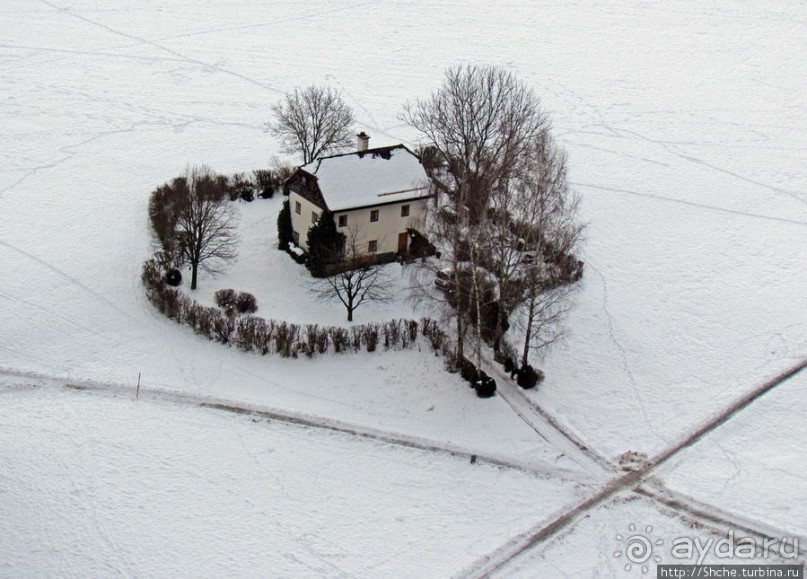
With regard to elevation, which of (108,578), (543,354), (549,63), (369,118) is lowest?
(108,578)

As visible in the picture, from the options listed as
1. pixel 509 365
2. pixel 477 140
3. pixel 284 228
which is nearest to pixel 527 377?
pixel 509 365

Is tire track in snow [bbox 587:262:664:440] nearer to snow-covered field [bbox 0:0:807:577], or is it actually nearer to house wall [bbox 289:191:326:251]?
snow-covered field [bbox 0:0:807:577]

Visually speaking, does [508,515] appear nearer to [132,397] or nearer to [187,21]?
[132,397]

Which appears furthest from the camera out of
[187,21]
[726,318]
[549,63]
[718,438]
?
[187,21]

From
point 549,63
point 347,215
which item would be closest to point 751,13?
point 549,63

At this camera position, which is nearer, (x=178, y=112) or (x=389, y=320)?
(x=389, y=320)
